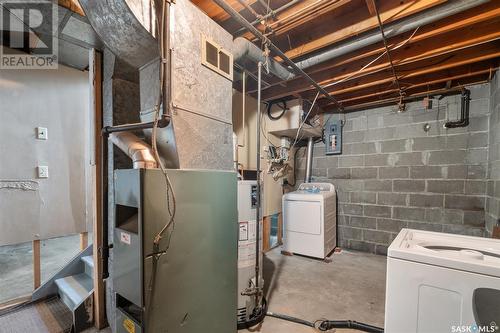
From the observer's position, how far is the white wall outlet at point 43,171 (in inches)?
95.6

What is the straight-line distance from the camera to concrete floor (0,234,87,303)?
2.29m

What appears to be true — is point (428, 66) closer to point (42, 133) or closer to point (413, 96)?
point (413, 96)

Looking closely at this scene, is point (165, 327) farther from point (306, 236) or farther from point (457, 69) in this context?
point (457, 69)

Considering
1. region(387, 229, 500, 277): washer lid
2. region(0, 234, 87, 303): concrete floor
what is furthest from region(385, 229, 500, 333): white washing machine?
region(0, 234, 87, 303): concrete floor

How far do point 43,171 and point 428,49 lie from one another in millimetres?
4100

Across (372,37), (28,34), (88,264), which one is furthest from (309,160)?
(28,34)

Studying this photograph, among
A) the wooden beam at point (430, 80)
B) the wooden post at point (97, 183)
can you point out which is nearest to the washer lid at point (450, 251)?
the wooden post at point (97, 183)

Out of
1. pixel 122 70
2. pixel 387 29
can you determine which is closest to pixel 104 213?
pixel 122 70

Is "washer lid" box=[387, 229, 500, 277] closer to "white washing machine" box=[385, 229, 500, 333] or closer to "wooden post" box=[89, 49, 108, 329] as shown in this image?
"white washing machine" box=[385, 229, 500, 333]

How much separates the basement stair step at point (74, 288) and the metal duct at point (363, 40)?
2.42 meters

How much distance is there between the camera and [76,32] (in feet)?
5.47

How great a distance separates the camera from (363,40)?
1991mm

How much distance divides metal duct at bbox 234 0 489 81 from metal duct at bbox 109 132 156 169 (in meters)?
1.07

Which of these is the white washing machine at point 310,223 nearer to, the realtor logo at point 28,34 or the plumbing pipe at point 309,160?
the plumbing pipe at point 309,160
